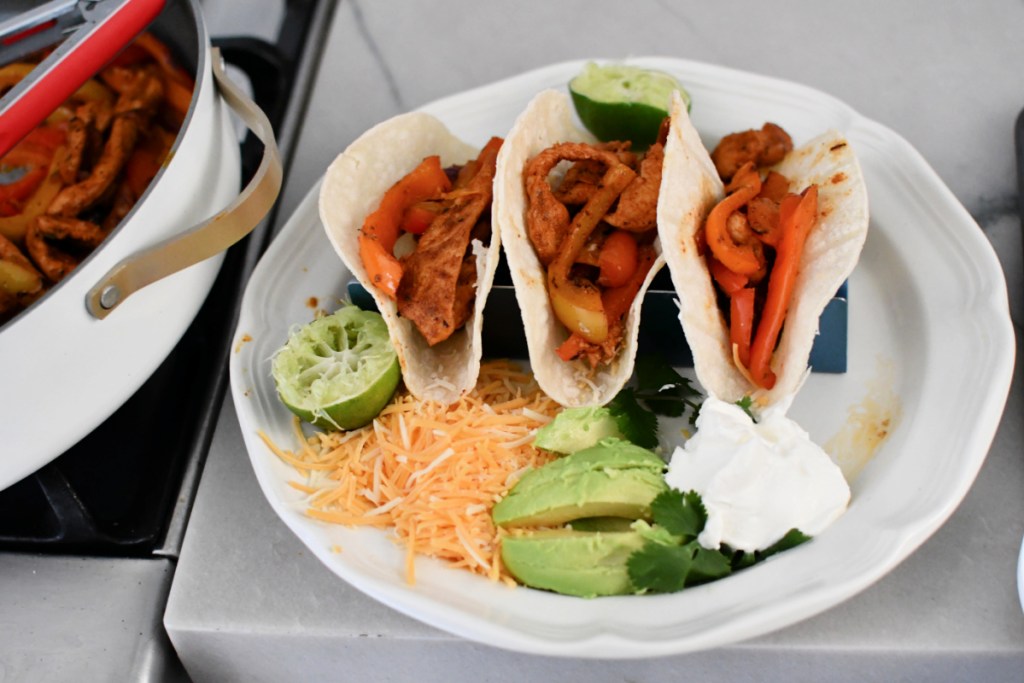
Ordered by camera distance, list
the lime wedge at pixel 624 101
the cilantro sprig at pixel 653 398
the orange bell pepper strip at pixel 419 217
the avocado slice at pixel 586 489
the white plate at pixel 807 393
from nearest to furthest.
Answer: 1. the white plate at pixel 807 393
2. the avocado slice at pixel 586 489
3. the cilantro sprig at pixel 653 398
4. the orange bell pepper strip at pixel 419 217
5. the lime wedge at pixel 624 101

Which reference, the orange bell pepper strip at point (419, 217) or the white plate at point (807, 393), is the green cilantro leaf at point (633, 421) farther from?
the orange bell pepper strip at point (419, 217)

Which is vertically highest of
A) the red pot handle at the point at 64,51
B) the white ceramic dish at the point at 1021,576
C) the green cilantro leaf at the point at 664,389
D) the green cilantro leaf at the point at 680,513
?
the red pot handle at the point at 64,51

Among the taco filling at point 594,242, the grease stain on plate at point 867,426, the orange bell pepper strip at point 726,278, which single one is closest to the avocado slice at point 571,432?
the taco filling at point 594,242

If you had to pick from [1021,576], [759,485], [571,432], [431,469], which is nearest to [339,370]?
[431,469]

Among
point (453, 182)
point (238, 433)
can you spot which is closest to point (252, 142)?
point (453, 182)

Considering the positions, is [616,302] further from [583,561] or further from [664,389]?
[583,561]

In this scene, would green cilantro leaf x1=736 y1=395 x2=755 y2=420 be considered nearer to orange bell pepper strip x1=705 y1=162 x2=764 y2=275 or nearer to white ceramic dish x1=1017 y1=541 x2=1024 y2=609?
orange bell pepper strip x1=705 y1=162 x2=764 y2=275

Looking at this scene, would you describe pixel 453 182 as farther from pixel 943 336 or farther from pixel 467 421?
pixel 943 336
